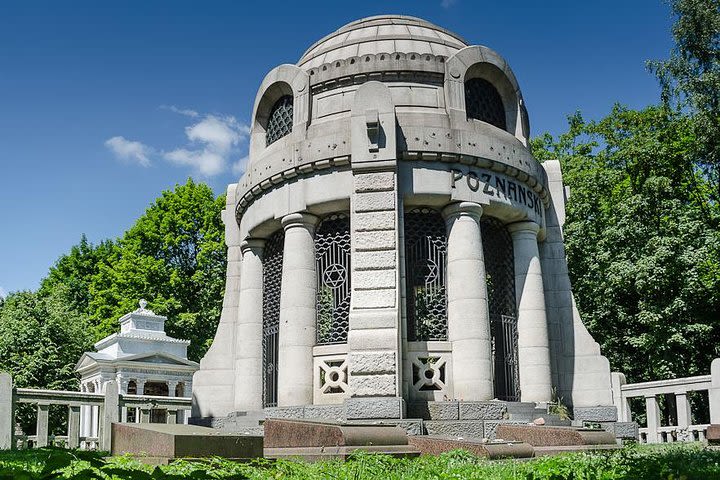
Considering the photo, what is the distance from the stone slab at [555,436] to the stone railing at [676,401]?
4.17 metres

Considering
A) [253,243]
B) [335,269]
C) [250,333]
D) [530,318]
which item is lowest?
[250,333]

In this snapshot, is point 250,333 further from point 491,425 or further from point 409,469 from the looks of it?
point 409,469

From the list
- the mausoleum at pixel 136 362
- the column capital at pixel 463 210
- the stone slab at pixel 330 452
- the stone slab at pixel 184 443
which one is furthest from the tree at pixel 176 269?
the stone slab at pixel 184 443

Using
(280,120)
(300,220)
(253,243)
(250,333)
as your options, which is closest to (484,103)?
(280,120)

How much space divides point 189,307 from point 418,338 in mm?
25455

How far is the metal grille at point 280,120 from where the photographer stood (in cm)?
1758

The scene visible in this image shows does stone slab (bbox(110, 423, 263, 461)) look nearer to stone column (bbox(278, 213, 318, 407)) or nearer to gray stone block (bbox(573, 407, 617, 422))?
stone column (bbox(278, 213, 318, 407))

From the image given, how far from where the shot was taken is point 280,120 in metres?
17.8

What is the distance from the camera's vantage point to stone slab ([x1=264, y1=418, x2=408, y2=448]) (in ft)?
32.6

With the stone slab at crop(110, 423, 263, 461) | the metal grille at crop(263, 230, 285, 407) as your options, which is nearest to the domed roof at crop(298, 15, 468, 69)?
the metal grille at crop(263, 230, 285, 407)

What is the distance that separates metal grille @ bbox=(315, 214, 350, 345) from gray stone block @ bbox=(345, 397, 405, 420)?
2216 millimetres

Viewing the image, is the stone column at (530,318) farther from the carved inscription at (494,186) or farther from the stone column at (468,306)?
the stone column at (468,306)

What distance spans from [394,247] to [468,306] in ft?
6.47

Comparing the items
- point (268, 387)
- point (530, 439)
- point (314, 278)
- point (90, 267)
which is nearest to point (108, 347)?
point (90, 267)
